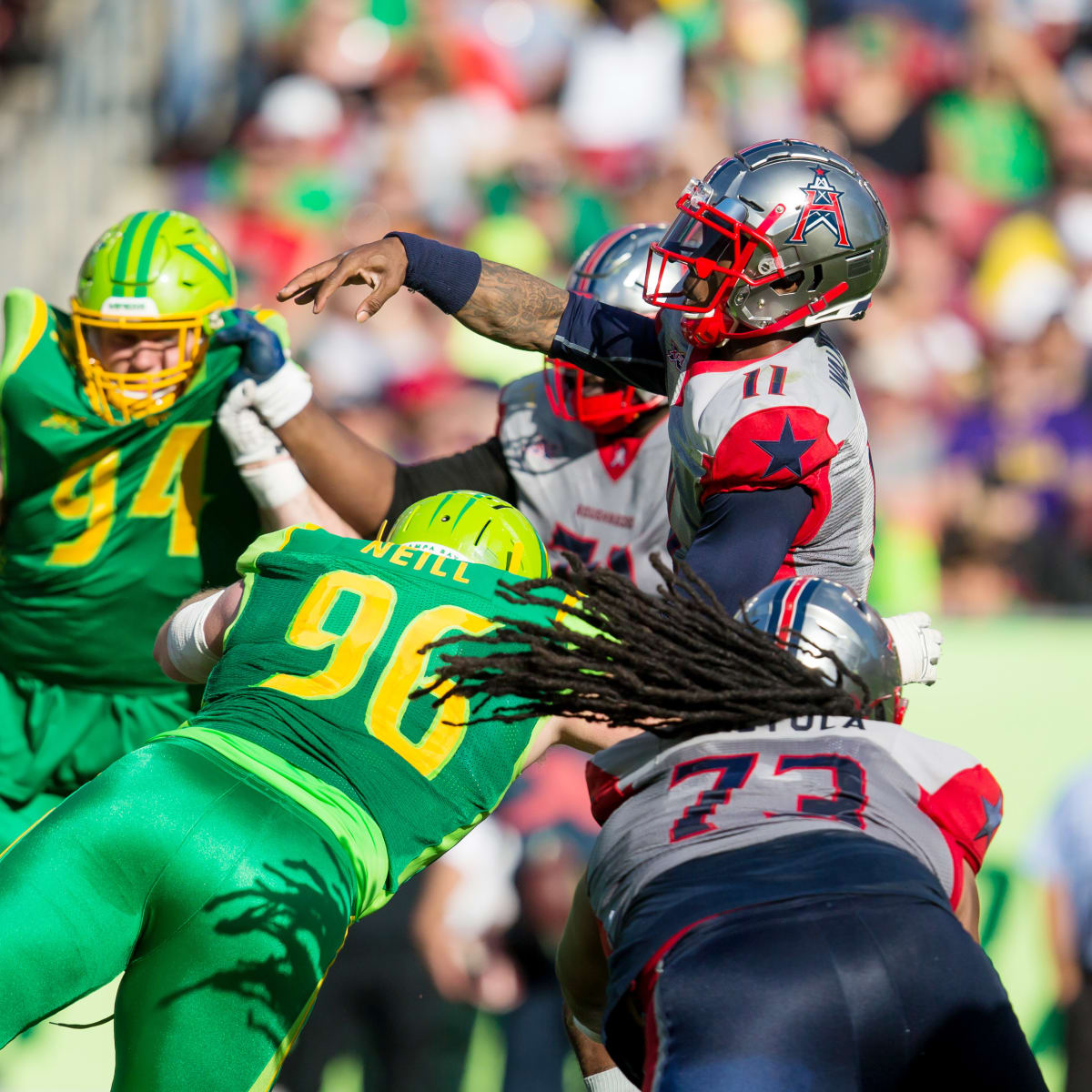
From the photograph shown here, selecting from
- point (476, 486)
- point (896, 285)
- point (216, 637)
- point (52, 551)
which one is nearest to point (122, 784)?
point (216, 637)

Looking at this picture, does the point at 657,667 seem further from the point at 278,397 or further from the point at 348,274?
the point at 278,397

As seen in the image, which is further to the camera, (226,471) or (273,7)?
(273,7)

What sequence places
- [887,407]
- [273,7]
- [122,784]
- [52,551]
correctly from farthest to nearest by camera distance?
[273,7], [887,407], [52,551], [122,784]

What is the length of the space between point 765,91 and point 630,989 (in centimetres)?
697

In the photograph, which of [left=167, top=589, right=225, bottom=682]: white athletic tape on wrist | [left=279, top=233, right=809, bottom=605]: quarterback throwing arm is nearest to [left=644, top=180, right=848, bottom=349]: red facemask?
[left=279, top=233, right=809, bottom=605]: quarterback throwing arm

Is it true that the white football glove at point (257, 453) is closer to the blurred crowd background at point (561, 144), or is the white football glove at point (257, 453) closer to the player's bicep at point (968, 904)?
the player's bicep at point (968, 904)

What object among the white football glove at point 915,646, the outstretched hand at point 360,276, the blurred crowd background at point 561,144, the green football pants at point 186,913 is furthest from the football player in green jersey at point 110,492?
the blurred crowd background at point 561,144

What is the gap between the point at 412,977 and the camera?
4.95 m

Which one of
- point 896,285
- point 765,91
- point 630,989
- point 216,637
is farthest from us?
point 765,91

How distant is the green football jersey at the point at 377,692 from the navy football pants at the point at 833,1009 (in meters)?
0.75

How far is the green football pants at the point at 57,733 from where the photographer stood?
407cm

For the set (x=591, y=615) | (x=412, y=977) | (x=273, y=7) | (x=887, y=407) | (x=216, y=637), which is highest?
(x=273, y=7)

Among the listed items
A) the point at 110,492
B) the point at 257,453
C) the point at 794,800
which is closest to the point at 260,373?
the point at 257,453

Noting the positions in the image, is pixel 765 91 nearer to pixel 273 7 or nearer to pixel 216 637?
pixel 273 7
